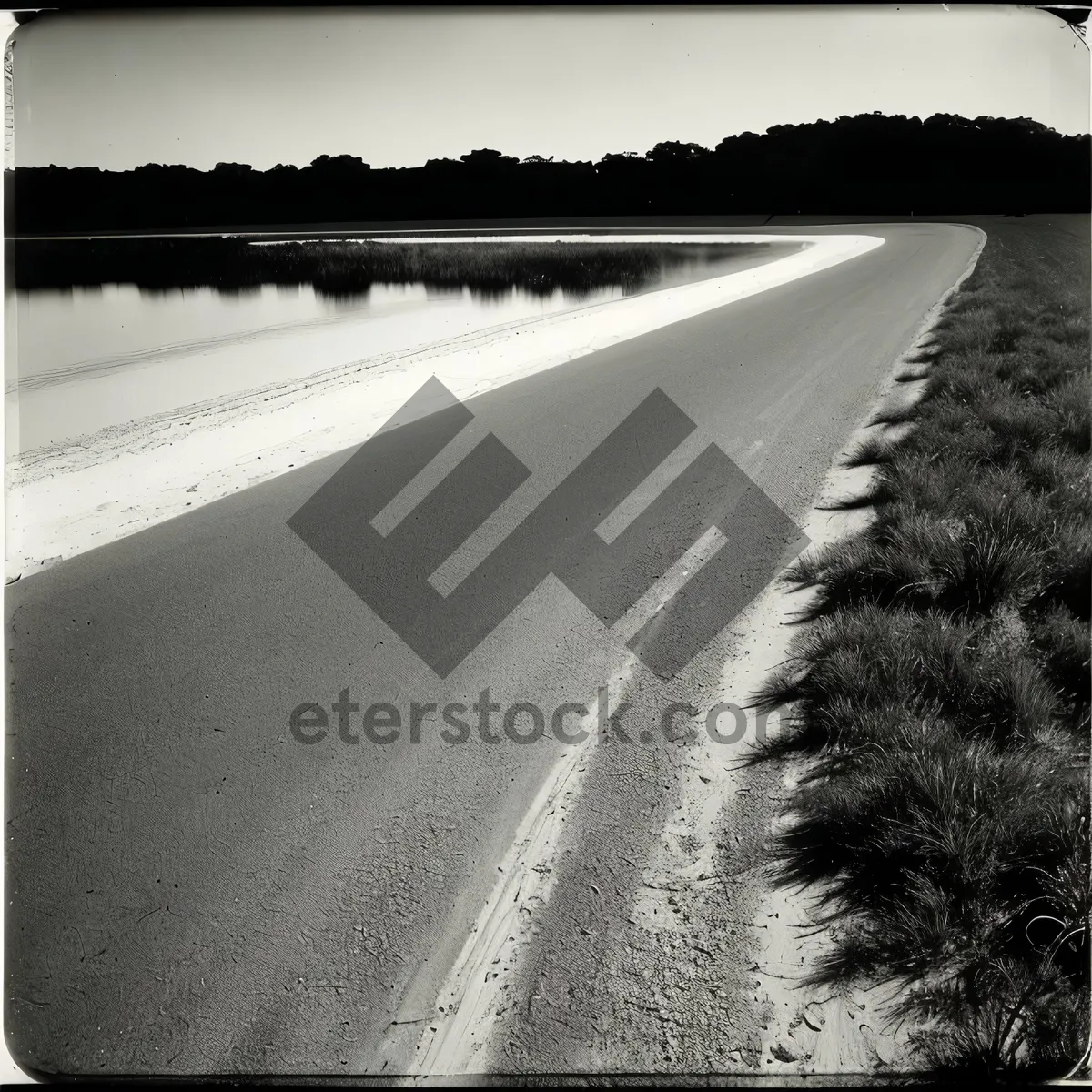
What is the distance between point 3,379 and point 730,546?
4016 millimetres

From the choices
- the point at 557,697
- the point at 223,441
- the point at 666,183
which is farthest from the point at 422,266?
the point at 557,697

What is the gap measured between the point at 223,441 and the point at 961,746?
253 inches

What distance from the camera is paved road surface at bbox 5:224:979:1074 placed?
95.7 inches

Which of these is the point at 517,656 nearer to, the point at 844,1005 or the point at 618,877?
the point at 618,877

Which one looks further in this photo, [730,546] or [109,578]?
[730,546]

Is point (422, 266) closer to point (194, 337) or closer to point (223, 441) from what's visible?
point (194, 337)

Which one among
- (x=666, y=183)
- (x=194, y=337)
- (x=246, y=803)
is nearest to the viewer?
(x=246, y=803)

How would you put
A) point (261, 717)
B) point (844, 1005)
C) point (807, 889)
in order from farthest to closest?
point (261, 717)
point (807, 889)
point (844, 1005)

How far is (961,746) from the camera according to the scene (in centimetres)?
301

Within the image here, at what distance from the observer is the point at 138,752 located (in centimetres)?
344

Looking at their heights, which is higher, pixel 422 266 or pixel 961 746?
pixel 422 266

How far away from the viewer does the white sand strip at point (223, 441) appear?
5.54 meters

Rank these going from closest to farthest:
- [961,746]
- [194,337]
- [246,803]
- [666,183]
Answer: [961,746] < [246,803] < [666,183] < [194,337]

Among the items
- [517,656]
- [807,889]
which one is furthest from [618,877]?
[517,656]
